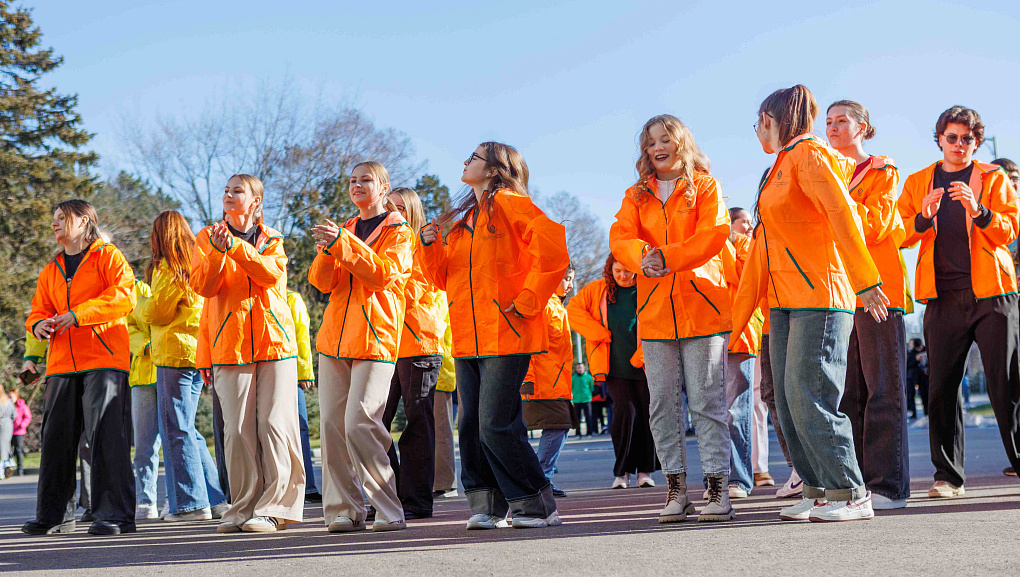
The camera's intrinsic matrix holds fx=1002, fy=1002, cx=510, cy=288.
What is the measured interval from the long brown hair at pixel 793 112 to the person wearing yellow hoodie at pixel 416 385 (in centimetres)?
267

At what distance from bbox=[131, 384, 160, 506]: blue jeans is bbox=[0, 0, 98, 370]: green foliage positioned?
28044 millimetres

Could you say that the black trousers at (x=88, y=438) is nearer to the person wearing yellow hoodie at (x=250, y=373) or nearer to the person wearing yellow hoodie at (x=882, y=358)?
the person wearing yellow hoodie at (x=250, y=373)

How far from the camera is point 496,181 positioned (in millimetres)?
6000

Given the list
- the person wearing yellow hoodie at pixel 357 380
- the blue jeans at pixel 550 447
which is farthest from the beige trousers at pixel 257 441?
the blue jeans at pixel 550 447

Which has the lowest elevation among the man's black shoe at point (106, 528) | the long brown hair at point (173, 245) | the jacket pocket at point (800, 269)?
the man's black shoe at point (106, 528)

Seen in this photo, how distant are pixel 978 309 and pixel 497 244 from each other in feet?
10.5

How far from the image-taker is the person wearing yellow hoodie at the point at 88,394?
6.53 metres

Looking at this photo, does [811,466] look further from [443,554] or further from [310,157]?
[310,157]

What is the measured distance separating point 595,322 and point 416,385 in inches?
108

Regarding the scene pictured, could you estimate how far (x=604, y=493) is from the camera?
8.65m

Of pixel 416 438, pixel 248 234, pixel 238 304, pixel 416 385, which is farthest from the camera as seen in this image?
pixel 416 385

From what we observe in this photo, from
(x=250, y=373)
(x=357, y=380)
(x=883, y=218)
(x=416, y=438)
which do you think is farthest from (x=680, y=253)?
(x=250, y=373)

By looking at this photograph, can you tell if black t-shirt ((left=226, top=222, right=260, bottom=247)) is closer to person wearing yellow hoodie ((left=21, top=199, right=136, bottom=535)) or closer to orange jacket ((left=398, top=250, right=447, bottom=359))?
person wearing yellow hoodie ((left=21, top=199, right=136, bottom=535))

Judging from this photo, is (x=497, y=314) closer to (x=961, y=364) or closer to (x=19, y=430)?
(x=961, y=364)
